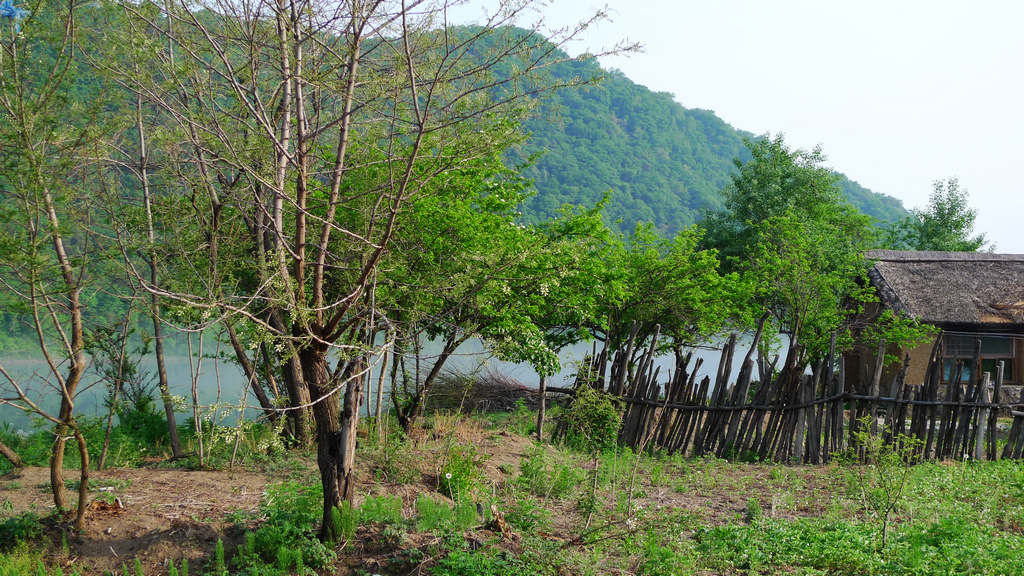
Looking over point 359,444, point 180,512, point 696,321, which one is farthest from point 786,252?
point 180,512

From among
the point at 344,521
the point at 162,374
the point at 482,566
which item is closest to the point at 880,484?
the point at 482,566

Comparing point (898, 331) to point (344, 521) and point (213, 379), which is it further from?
point (213, 379)

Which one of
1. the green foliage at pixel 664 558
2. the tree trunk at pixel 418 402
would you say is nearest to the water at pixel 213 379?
the tree trunk at pixel 418 402

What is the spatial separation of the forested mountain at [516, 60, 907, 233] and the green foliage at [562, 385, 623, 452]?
24368 mm

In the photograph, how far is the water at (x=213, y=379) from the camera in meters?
5.79

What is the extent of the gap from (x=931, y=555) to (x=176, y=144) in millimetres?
5965

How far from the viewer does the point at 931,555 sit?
4.64 m

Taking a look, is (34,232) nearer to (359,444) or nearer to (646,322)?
(359,444)

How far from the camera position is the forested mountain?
41.5m

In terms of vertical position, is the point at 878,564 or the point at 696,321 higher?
the point at 696,321

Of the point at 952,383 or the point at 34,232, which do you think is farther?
the point at 952,383

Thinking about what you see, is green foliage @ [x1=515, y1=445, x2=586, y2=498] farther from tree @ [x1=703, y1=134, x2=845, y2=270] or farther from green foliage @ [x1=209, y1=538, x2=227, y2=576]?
tree @ [x1=703, y1=134, x2=845, y2=270]

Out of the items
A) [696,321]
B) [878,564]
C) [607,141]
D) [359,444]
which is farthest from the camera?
[607,141]

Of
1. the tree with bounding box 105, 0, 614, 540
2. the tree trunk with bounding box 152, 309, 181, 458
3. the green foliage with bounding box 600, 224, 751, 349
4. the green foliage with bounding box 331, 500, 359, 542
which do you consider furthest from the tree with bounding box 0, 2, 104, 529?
the green foliage with bounding box 600, 224, 751, 349
